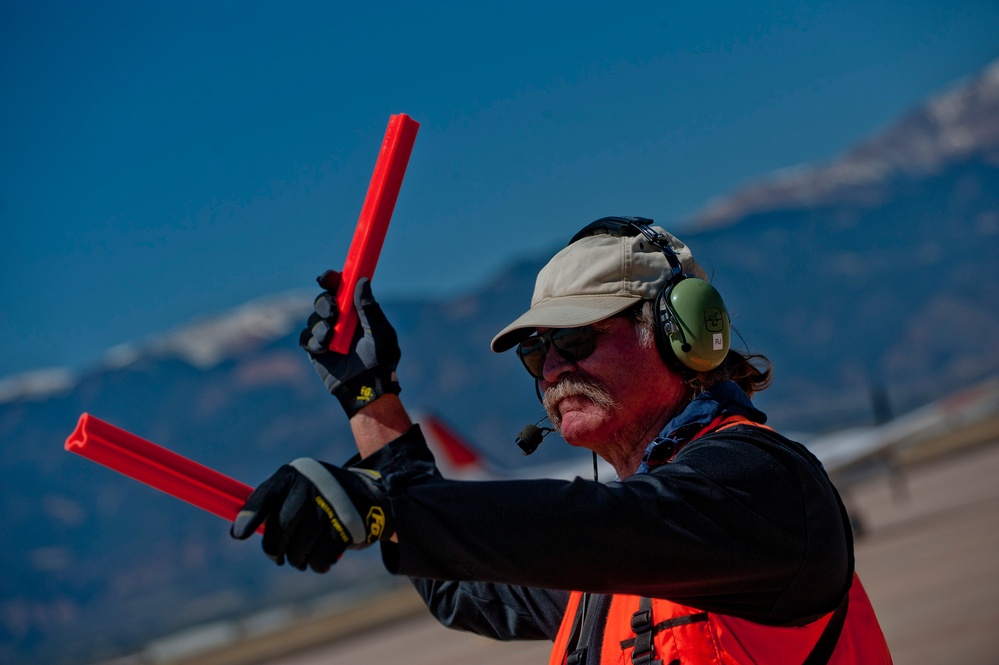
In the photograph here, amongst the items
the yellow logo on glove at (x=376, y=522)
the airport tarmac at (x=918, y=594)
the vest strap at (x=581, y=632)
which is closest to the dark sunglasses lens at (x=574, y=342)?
the vest strap at (x=581, y=632)

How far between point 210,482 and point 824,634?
1233 mm

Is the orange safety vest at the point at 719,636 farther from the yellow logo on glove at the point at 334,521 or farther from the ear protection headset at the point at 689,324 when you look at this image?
the yellow logo on glove at the point at 334,521

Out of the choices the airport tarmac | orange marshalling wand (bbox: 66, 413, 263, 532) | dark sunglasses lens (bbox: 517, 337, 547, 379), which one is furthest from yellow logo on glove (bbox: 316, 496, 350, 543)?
the airport tarmac

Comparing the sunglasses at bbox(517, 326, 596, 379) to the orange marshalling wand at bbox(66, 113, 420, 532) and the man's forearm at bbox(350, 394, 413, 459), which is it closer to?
the man's forearm at bbox(350, 394, 413, 459)

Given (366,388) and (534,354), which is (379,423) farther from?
(534,354)

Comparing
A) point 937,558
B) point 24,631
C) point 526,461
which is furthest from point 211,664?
point 24,631

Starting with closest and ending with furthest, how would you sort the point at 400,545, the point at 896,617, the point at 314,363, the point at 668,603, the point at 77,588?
the point at 400,545, the point at 668,603, the point at 314,363, the point at 896,617, the point at 77,588

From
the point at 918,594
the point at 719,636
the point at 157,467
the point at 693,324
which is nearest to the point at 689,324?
the point at 693,324

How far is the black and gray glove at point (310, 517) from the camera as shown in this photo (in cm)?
153

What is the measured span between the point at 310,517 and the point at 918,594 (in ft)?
42.2

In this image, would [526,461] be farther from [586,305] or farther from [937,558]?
[586,305]

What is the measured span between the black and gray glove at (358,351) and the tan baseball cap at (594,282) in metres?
0.36

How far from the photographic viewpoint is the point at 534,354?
2574 millimetres

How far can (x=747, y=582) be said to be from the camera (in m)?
1.86
